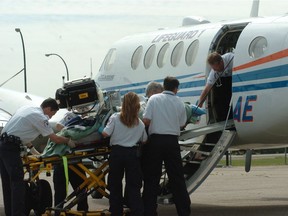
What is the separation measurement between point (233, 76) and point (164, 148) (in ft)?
8.48

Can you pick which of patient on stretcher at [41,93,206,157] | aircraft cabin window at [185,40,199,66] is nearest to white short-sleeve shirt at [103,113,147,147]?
patient on stretcher at [41,93,206,157]

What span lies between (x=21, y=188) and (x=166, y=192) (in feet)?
10.3

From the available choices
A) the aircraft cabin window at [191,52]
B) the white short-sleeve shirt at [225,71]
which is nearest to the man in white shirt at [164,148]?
the white short-sleeve shirt at [225,71]

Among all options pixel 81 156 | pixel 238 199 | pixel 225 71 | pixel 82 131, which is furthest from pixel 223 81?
pixel 238 199

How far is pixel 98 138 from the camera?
45.9 feet

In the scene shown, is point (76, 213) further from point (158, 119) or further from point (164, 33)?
point (164, 33)

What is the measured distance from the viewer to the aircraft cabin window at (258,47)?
48.8ft

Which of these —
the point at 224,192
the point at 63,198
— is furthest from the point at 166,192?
the point at 224,192

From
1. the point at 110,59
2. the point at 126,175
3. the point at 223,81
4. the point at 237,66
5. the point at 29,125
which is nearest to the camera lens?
the point at 126,175

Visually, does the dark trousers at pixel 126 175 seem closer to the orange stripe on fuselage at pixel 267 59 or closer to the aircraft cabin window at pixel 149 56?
the orange stripe on fuselage at pixel 267 59

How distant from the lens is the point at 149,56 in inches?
719

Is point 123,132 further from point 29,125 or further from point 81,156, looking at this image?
point 29,125

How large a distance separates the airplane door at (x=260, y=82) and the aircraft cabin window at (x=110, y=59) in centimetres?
509

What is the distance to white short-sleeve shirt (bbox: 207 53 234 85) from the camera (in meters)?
15.4
